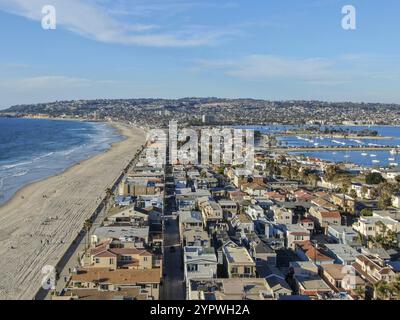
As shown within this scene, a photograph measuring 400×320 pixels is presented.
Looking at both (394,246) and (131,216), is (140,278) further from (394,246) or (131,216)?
(394,246)

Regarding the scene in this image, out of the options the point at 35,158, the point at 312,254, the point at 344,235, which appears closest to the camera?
the point at 312,254

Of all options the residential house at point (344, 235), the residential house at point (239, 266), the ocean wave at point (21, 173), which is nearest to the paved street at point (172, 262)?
the residential house at point (239, 266)

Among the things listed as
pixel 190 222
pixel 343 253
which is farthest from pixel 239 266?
pixel 190 222

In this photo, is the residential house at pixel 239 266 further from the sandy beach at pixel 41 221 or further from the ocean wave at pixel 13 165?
the ocean wave at pixel 13 165

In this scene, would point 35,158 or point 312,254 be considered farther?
point 35,158

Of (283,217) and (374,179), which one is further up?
(283,217)

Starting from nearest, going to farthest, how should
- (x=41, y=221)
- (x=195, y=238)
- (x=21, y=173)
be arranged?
(x=195, y=238), (x=41, y=221), (x=21, y=173)

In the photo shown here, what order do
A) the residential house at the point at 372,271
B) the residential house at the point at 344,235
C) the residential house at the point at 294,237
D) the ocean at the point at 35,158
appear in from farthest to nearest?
1. the ocean at the point at 35,158
2. the residential house at the point at 344,235
3. the residential house at the point at 294,237
4. the residential house at the point at 372,271

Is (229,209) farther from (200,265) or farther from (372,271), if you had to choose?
(372,271)
